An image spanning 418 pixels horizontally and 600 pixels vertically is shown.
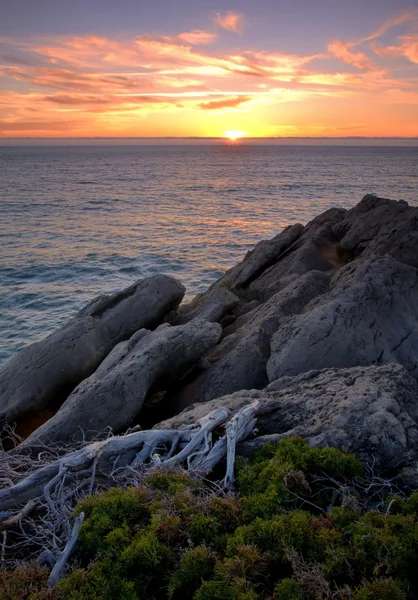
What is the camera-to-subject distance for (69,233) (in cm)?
4331

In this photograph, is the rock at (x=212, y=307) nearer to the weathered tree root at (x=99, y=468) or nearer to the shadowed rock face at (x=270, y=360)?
the shadowed rock face at (x=270, y=360)

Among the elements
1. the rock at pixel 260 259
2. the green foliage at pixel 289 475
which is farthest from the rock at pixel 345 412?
the rock at pixel 260 259

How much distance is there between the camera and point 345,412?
284 inches

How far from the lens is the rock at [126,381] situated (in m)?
10.5

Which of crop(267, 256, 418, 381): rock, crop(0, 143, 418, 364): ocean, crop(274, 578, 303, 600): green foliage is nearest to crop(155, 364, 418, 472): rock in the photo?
crop(267, 256, 418, 381): rock

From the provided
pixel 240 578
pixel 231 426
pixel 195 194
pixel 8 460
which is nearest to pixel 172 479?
pixel 231 426

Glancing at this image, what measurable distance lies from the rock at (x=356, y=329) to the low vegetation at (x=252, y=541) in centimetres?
409

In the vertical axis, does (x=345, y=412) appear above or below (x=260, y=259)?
below

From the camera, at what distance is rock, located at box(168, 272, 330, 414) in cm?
1169

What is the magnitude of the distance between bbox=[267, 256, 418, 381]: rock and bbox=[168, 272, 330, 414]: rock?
0.85 meters

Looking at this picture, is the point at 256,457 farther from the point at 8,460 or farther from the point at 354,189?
the point at 354,189

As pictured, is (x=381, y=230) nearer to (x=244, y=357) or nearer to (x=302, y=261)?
(x=302, y=261)

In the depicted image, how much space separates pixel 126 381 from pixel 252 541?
619cm

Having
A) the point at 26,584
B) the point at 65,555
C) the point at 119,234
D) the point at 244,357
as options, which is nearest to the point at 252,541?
the point at 65,555
